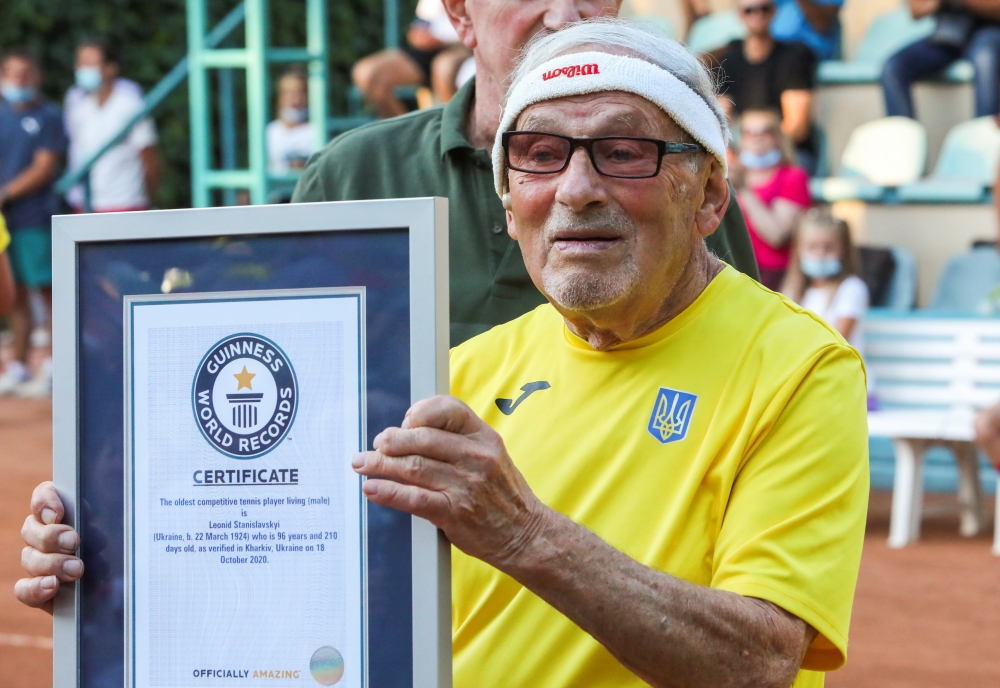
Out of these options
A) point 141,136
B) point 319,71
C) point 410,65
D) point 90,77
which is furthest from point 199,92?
point 90,77

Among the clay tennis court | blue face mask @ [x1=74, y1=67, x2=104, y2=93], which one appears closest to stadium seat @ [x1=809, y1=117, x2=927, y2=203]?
the clay tennis court

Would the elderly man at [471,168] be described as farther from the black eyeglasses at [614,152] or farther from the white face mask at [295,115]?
the white face mask at [295,115]

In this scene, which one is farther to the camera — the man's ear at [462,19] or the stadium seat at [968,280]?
the stadium seat at [968,280]

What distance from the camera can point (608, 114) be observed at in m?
1.94

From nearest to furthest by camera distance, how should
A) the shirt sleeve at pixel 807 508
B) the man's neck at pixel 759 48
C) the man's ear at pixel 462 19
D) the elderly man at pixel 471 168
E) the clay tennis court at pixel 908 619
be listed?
the shirt sleeve at pixel 807 508 < the elderly man at pixel 471 168 < the man's ear at pixel 462 19 < the clay tennis court at pixel 908 619 < the man's neck at pixel 759 48

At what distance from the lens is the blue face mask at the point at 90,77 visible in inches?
440

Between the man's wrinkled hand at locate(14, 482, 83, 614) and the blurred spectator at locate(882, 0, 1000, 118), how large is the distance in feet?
25.0

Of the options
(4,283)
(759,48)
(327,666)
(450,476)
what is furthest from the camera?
(759,48)

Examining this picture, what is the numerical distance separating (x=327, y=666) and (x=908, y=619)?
431 cm

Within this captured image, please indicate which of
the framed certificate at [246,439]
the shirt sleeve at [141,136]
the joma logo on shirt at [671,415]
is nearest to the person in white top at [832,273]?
the joma logo on shirt at [671,415]

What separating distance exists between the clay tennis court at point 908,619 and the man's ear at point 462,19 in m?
2.84

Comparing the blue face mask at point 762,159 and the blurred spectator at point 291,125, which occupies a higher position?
the blurred spectator at point 291,125

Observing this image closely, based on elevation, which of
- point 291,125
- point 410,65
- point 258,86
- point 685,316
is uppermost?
point 410,65

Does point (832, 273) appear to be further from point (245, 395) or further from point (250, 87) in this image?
point (245, 395)
